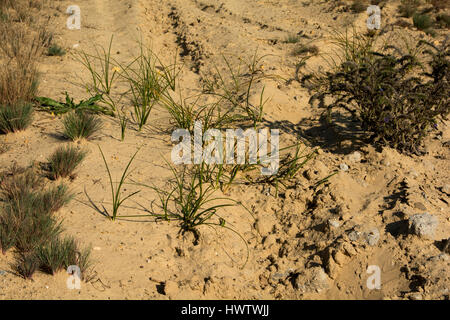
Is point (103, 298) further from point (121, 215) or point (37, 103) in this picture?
point (37, 103)

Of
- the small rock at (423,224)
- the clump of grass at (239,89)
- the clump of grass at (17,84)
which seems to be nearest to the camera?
the small rock at (423,224)

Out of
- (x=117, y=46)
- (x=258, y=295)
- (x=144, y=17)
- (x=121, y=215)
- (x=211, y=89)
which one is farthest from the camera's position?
(x=144, y=17)

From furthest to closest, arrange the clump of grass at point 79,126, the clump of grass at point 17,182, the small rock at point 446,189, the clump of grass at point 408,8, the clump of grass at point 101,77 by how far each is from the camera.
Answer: the clump of grass at point 408,8 < the clump of grass at point 101,77 < the clump of grass at point 79,126 < the small rock at point 446,189 < the clump of grass at point 17,182

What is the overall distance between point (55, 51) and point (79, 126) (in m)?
1.75

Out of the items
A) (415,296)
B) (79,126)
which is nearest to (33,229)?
(79,126)

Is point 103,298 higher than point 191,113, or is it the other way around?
point 191,113

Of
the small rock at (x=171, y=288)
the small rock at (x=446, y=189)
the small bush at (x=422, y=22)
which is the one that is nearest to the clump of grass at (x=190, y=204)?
the small rock at (x=171, y=288)

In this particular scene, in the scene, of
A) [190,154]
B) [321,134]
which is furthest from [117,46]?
[321,134]

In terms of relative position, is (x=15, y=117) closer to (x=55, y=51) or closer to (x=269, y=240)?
(x=55, y=51)

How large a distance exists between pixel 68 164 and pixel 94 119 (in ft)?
2.49

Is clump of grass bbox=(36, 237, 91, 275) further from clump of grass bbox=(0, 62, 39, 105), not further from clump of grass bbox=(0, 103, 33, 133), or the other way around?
clump of grass bbox=(0, 62, 39, 105)

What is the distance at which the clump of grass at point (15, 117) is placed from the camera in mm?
3879

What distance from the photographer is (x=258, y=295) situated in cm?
291

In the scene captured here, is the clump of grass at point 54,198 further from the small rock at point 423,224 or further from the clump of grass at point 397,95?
the small rock at point 423,224
